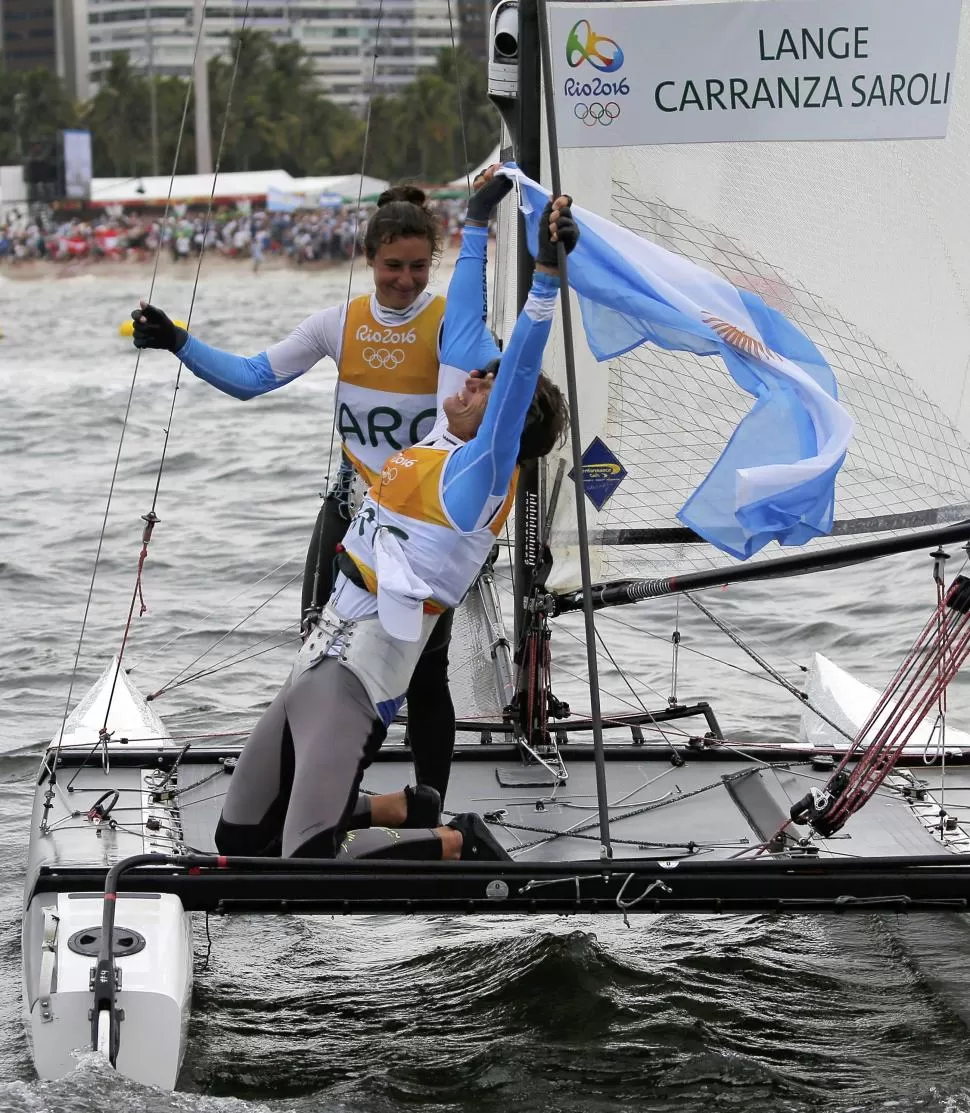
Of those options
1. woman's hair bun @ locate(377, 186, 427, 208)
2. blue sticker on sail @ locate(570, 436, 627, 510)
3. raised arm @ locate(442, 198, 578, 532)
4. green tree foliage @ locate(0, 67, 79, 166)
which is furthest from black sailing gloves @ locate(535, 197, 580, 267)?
green tree foliage @ locate(0, 67, 79, 166)

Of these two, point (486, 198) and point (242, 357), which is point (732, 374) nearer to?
point (486, 198)

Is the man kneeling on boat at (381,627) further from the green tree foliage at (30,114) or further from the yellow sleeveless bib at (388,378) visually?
the green tree foliage at (30,114)

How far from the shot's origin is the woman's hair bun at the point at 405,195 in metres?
3.71

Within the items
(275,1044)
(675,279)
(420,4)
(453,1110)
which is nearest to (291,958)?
(275,1044)

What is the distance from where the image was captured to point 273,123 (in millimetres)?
68125

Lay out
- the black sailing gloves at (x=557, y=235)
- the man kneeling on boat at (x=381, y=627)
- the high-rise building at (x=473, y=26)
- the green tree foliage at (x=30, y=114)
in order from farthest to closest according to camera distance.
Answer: the high-rise building at (x=473, y=26) < the green tree foliage at (x=30, y=114) < the man kneeling on boat at (x=381, y=627) < the black sailing gloves at (x=557, y=235)

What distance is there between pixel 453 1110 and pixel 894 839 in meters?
1.22

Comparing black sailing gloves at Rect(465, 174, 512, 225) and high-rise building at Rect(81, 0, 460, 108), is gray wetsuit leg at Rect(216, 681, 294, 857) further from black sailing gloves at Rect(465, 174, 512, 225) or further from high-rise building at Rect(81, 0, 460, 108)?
high-rise building at Rect(81, 0, 460, 108)

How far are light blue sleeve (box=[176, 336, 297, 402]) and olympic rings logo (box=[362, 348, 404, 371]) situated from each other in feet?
0.61

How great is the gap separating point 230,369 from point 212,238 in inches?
1680

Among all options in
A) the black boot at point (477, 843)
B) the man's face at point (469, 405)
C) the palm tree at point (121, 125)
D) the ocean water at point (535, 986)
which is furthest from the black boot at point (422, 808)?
the palm tree at point (121, 125)

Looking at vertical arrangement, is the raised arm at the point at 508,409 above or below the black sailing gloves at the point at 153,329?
below

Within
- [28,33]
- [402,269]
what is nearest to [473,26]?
[28,33]

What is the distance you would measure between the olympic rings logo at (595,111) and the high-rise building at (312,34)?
10174 cm
